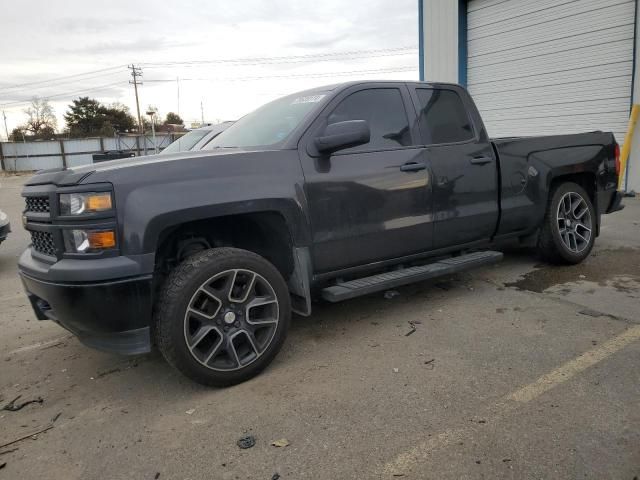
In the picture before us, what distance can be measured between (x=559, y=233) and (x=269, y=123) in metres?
3.19

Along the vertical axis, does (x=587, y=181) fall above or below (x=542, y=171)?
below

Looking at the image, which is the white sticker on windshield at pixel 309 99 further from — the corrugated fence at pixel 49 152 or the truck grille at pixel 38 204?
the corrugated fence at pixel 49 152

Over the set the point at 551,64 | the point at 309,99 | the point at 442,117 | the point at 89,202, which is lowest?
the point at 89,202

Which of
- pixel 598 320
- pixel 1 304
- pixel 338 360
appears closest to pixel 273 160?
pixel 338 360

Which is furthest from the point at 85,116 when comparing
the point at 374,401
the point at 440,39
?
the point at 374,401

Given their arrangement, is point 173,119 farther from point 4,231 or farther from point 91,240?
point 91,240

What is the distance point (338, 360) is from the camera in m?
3.49

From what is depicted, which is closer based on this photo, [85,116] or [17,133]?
[17,133]

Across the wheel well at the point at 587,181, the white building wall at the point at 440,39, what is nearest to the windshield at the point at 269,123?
the wheel well at the point at 587,181

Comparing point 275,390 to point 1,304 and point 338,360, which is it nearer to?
point 338,360

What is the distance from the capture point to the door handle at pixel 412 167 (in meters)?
3.96

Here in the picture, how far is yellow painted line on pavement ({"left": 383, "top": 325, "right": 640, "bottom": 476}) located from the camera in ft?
7.78

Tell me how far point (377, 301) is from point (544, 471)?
2510 millimetres

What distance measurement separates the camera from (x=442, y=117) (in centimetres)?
445
